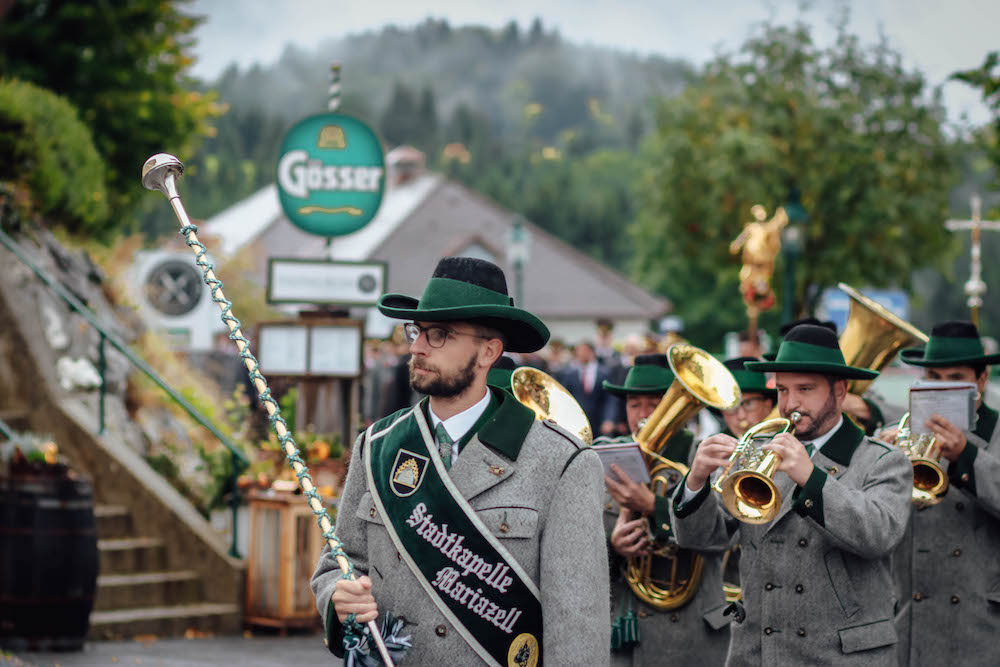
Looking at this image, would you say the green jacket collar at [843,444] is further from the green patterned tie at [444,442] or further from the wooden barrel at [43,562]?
the wooden barrel at [43,562]

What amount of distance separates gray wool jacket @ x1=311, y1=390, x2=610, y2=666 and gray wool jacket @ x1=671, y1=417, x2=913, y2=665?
1.32m

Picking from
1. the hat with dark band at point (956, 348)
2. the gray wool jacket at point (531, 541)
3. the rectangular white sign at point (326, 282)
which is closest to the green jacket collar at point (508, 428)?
the gray wool jacket at point (531, 541)

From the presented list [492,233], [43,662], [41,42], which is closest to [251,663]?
[43,662]

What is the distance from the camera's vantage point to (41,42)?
16422 mm

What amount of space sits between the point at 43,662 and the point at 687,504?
547 centimetres

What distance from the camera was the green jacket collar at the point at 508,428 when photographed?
373cm

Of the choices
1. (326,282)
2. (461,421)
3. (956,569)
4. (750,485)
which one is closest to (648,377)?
(956,569)

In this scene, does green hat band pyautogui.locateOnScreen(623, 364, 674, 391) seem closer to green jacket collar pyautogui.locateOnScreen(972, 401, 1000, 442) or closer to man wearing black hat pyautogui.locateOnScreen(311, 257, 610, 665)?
green jacket collar pyautogui.locateOnScreen(972, 401, 1000, 442)

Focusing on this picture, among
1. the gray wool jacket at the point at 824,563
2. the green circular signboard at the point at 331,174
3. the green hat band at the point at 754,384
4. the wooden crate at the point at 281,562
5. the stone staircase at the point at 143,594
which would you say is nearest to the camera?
the gray wool jacket at the point at 824,563

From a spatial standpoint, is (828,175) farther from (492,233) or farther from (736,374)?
(492,233)

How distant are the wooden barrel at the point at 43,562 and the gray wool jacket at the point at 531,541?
560 centimetres

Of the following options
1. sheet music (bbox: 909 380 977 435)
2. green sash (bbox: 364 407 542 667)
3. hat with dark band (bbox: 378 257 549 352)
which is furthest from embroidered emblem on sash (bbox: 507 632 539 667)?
sheet music (bbox: 909 380 977 435)

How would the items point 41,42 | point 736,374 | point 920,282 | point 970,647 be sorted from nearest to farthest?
point 970,647 → point 736,374 → point 41,42 → point 920,282

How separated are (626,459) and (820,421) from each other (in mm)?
892
